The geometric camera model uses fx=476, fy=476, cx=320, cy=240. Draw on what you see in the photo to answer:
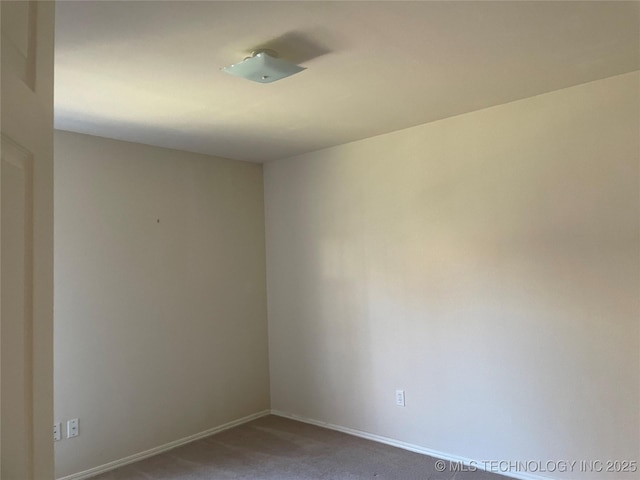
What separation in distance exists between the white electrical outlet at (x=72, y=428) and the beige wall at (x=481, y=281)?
1773mm

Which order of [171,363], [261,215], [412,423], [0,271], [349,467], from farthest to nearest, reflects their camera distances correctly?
[261,215]
[171,363]
[412,423]
[349,467]
[0,271]

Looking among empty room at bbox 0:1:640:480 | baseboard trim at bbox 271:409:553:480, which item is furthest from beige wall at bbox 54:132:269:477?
baseboard trim at bbox 271:409:553:480

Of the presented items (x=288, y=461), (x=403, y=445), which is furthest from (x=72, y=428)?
(x=403, y=445)

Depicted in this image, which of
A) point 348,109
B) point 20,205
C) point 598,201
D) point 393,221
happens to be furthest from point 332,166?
point 20,205

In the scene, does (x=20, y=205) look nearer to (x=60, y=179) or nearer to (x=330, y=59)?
(x=330, y=59)

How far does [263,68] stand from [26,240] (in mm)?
1635

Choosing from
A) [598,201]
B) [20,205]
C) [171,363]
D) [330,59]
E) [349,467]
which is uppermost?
[330,59]

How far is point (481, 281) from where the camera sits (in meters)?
3.18

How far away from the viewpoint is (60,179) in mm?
3248

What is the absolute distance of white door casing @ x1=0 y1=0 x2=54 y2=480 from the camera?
0.75 meters

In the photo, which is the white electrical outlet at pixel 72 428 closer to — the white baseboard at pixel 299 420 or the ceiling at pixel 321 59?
the white baseboard at pixel 299 420

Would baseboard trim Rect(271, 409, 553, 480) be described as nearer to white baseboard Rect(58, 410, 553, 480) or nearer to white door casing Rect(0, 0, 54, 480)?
white baseboard Rect(58, 410, 553, 480)

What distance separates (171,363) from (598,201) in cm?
319

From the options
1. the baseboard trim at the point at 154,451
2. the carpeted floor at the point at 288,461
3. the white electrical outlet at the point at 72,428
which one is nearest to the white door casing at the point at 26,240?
the carpeted floor at the point at 288,461
